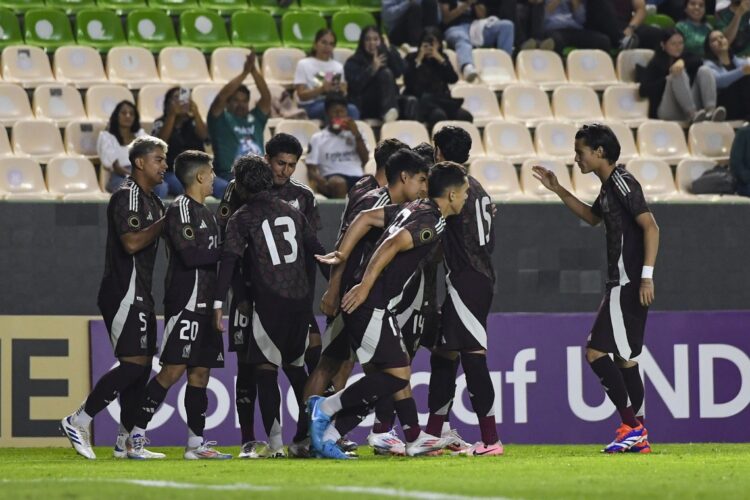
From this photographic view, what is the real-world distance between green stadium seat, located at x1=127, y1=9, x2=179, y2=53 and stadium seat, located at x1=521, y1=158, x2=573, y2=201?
394cm

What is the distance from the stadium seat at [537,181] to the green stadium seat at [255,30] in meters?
3.20

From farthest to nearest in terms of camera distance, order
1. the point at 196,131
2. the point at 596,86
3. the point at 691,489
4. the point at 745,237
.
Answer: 1. the point at 596,86
2. the point at 196,131
3. the point at 745,237
4. the point at 691,489

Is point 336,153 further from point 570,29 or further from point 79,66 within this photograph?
point 570,29

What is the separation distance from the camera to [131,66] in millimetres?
14367

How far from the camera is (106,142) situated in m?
12.6

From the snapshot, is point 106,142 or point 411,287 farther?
point 106,142

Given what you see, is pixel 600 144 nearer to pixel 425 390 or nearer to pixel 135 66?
pixel 425 390

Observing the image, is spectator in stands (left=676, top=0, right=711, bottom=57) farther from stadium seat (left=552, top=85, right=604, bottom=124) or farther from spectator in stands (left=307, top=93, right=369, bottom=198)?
spectator in stands (left=307, top=93, right=369, bottom=198)

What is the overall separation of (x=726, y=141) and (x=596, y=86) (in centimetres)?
157

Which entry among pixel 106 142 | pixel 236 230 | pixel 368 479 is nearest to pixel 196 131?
pixel 106 142

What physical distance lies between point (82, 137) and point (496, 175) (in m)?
3.83

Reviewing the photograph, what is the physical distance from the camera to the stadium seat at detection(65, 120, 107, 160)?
13.2 meters

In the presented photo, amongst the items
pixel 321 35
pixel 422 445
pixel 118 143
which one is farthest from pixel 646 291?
pixel 321 35

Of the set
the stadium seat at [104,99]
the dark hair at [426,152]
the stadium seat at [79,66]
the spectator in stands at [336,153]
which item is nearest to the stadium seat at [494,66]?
the spectator in stands at [336,153]
